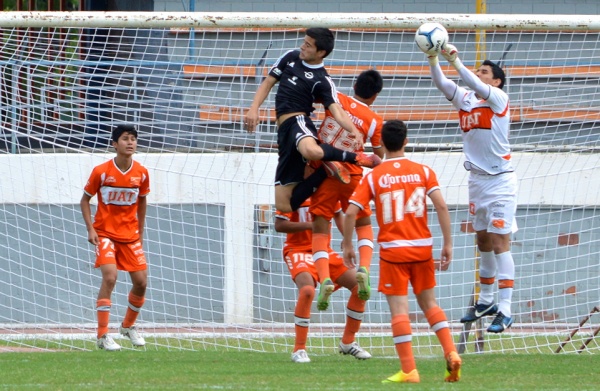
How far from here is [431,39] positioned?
9.11m

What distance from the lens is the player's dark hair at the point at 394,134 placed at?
7.90m

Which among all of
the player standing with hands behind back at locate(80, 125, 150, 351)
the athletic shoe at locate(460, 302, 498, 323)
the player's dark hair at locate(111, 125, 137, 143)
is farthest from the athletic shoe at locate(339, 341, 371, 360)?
the player's dark hair at locate(111, 125, 137, 143)

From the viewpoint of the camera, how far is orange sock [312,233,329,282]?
9.12 m

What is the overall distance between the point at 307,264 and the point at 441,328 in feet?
6.86

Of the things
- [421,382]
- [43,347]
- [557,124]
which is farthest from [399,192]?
[43,347]

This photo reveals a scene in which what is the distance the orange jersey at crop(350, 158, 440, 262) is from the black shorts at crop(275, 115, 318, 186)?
1.54 m

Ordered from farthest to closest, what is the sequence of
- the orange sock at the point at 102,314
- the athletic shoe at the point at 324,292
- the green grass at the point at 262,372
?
the orange sock at the point at 102,314 → the athletic shoe at the point at 324,292 → the green grass at the point at 262,372

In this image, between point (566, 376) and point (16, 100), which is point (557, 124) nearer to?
point (566, 376)

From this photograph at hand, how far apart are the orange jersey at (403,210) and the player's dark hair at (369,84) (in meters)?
1.91

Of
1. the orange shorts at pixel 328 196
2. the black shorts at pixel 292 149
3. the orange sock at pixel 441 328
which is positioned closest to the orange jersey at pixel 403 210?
the orange sock at pixel 441 328

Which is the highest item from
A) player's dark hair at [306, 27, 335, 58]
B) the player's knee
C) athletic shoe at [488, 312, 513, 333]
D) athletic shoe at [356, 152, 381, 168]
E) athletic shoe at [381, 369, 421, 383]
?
player's dark hair at [306, 27, 335, 58]

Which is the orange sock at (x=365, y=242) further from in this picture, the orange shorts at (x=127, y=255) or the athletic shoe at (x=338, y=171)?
the orange shorts at (x=127, y=255)

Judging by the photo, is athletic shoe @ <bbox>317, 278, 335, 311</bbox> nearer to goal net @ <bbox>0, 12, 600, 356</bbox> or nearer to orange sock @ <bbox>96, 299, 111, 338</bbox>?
orange sock @ <bbox>96, 299, 111, 338</bbox>

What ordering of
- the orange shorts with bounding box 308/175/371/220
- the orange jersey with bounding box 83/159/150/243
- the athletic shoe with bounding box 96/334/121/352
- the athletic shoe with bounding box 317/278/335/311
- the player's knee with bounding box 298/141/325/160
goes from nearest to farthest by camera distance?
the athletic shoe with bounding box 317/278/335/311 → the player's knee with bounding box 298/141/325/160 → the orange shorts with bounding box 308/175/371/220 → the athletic shoe with bounding box 96/334/121/352 → the orange jersey with bounding box 83/159/150/243
